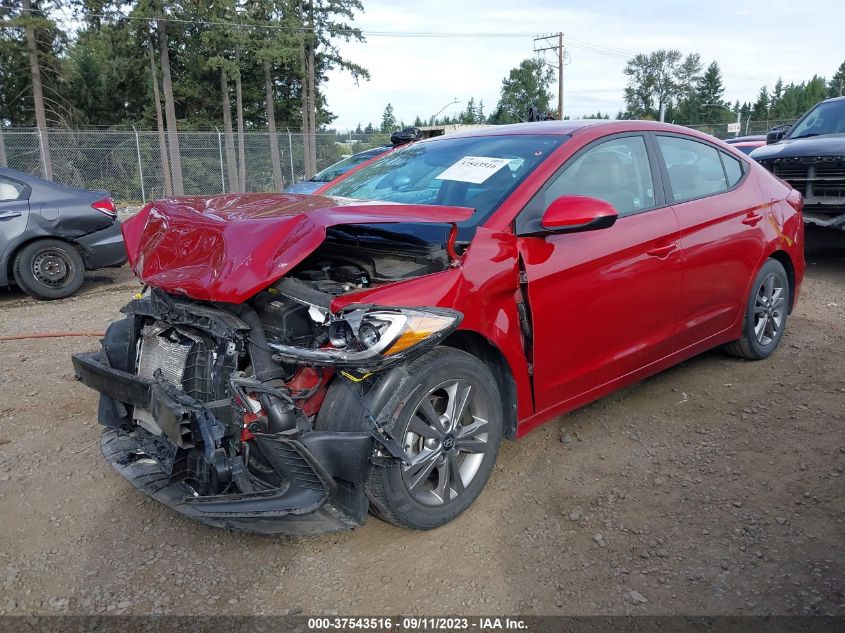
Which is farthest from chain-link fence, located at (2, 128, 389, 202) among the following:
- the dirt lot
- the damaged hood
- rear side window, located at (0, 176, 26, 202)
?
the damaged hood

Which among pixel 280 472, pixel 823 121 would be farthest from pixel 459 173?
pixel 823 121

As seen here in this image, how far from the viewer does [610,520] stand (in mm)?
2961

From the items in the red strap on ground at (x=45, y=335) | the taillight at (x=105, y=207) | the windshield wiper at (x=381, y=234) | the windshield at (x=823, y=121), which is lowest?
the red strap on ground at (x=45, y=335)

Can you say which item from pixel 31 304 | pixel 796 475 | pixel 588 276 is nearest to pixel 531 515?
pixel 588 276

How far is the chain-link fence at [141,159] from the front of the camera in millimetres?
18422

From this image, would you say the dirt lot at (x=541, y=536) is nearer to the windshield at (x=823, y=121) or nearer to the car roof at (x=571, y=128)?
the car roof at (x=571, y=128)

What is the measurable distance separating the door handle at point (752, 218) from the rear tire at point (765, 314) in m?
0.35

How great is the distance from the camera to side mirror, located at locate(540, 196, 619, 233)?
2.98m

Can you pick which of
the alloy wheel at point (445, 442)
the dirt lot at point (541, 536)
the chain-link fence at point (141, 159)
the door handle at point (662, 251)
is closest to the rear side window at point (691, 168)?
the door handle at point (662, 251)

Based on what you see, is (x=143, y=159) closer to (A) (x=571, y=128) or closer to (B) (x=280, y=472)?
(A) (x=571, y=128)

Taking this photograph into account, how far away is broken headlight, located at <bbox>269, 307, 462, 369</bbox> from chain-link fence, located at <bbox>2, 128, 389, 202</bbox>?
753 inches

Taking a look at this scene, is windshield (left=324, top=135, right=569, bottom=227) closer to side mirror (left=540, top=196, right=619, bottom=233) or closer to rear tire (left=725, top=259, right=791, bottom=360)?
side mirror (left=540, top=196, right=619, bottom=233)

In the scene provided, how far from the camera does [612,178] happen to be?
3.60 metres

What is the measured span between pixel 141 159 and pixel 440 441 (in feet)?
66.6
